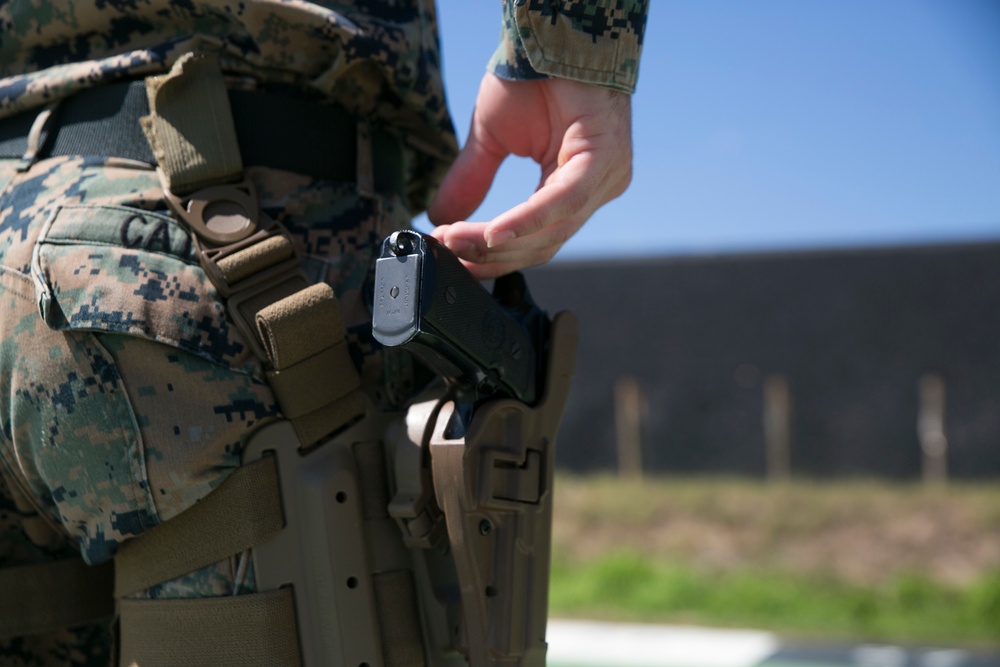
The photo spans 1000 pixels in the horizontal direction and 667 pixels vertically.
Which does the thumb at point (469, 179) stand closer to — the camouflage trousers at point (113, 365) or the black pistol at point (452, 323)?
the black pistol at point (452, 323)

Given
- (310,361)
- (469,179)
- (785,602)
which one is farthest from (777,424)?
(310,361)

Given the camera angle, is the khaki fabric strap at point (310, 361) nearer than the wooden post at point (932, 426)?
Yes

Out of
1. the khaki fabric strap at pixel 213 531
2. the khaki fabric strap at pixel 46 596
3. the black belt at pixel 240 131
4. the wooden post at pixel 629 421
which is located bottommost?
the wooden post at pixel 629 421

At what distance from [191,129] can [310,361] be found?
317mm

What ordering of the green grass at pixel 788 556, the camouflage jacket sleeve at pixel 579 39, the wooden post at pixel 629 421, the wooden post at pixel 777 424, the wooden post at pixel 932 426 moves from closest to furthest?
the camouflage jacket sleeve at pixel 579 39
the green grass at pixel 788 556
the wooden post at pixel 932 426
the wooden post at pixel 777 424
the wooden post at pixel 629 421

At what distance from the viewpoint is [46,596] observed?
137cm

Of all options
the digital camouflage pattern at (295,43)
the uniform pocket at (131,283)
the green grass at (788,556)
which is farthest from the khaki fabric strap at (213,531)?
the green grass at (788,556)

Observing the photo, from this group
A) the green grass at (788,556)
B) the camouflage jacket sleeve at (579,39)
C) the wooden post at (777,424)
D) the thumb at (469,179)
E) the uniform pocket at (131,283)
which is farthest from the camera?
the wooden post at (777,424)

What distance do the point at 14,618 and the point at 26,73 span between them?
0.73 metres

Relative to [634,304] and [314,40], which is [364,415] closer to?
[314,40]

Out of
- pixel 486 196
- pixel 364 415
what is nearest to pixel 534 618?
pixel 364 415

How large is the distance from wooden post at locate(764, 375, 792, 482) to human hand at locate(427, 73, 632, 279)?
29.5 ft

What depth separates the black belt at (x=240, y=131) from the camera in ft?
4.25

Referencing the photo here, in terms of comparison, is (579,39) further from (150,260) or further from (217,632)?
(217,632)
